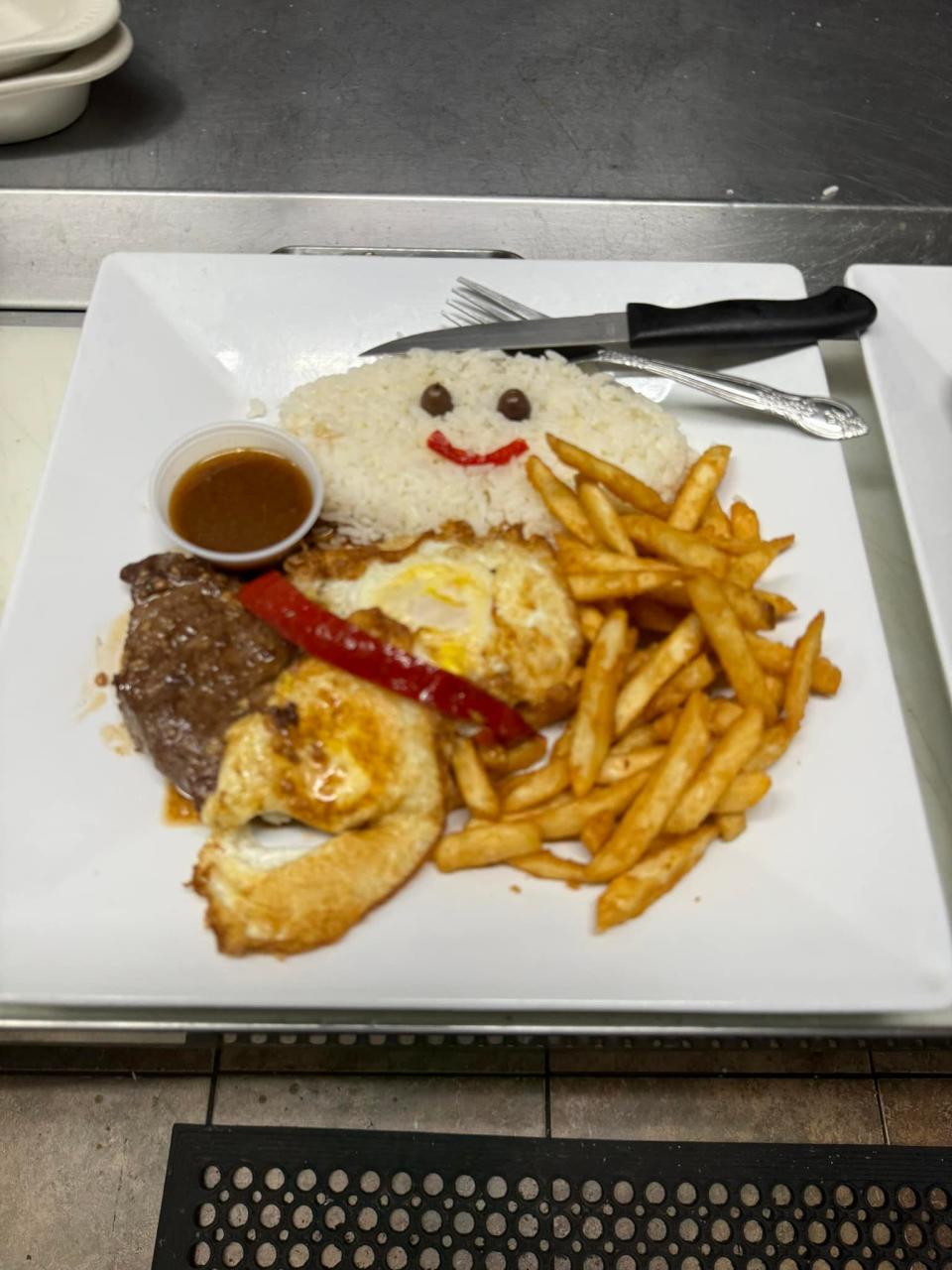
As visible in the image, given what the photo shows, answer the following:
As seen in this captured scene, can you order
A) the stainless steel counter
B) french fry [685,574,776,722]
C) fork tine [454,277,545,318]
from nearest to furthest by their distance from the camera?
french fry [685,574,776,722] < fork tine [454,277,545,318] < the stainless steel counter

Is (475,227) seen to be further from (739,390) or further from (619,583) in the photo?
(619,583)

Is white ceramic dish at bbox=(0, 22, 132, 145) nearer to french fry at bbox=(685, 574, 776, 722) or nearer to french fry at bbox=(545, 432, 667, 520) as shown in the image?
french fry at bbox=(545, 432, 667, 520)

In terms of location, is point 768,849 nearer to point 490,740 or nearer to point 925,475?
point 490,740

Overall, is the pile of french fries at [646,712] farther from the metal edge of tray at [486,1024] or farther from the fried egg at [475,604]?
the metal edge of tray at [486,1024]

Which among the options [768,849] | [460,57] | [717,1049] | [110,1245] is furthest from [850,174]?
[110,1245]

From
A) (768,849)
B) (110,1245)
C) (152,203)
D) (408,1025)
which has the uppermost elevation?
(152,203)

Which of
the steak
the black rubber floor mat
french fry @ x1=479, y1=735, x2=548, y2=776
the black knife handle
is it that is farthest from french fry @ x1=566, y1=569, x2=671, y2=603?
the black rubber floor mat
